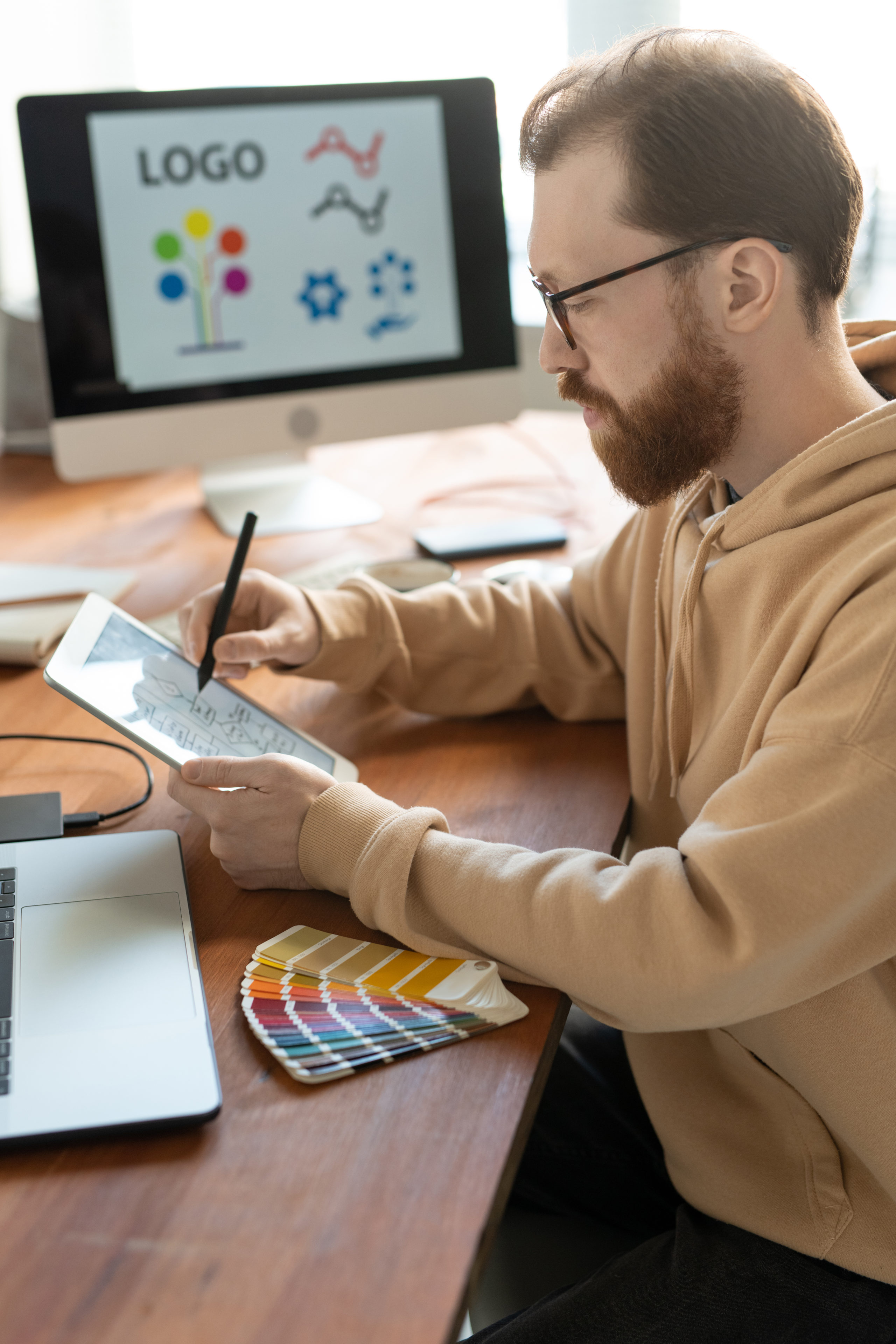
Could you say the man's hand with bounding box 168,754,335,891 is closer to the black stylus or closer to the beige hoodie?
the beige hoodie

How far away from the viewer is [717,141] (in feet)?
2.61

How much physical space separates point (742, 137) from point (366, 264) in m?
0.77

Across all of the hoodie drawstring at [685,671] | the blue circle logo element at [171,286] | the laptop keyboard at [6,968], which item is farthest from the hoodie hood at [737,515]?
the blue circle logo element at [171,286]

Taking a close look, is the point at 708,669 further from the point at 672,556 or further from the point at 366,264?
the point at 366,264

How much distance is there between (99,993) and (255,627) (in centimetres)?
49

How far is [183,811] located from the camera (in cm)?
92

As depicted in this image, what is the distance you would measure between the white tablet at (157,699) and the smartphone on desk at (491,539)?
0.46 meters

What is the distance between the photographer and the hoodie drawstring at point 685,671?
2.85 feet

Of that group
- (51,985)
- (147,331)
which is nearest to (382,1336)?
(51,985)

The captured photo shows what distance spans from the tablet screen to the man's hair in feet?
1.64

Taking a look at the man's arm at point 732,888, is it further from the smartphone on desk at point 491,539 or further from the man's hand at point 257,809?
the smartphone on desk at point 491,539

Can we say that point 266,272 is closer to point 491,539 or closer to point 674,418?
point 491,539

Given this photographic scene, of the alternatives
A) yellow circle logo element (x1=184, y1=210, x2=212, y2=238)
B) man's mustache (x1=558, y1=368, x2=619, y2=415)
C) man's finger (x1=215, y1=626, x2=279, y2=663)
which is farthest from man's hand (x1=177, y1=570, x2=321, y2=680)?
yellow circle logo element (x1=184, y1=210, x2=212, y2=238)

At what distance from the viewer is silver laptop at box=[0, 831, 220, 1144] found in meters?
0.59
